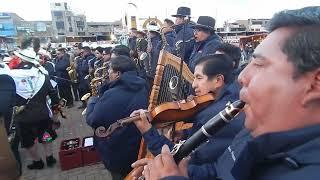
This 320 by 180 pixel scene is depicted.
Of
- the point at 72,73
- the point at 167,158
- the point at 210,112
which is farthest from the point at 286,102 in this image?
the point at 72,73

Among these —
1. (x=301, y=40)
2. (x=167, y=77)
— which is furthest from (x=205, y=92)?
(x=301, y=40)

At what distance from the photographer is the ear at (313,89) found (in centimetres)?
105

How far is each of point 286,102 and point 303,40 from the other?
0.22m

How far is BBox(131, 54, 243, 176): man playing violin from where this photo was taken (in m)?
2.22

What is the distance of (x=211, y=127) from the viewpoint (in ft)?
5.26

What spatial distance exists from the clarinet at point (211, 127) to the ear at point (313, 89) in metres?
0.39

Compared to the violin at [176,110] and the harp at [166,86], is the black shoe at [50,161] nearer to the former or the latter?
the harp at [166,86]

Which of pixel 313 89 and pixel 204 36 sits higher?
pixel 313 89

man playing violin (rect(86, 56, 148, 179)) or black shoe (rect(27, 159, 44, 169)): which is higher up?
man playing violin (rect(86, 56, 148, 179))

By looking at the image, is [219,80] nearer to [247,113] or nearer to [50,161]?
[247,113]

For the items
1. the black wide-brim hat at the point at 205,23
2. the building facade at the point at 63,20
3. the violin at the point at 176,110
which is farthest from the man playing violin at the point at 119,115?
the building facade at the point at 63,20

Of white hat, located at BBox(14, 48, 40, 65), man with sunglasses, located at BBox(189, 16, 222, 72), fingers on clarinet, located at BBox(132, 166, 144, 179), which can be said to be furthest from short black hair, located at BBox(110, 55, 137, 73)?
white hat, located at BBox(14, 48, 40, 65)

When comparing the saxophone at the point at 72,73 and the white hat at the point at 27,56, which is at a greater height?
the white hat at the point at 27,56

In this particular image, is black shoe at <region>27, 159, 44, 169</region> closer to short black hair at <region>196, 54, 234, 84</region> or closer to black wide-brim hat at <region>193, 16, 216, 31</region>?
black wide-brim hat at <region>193, 16, 216, 31</region>
